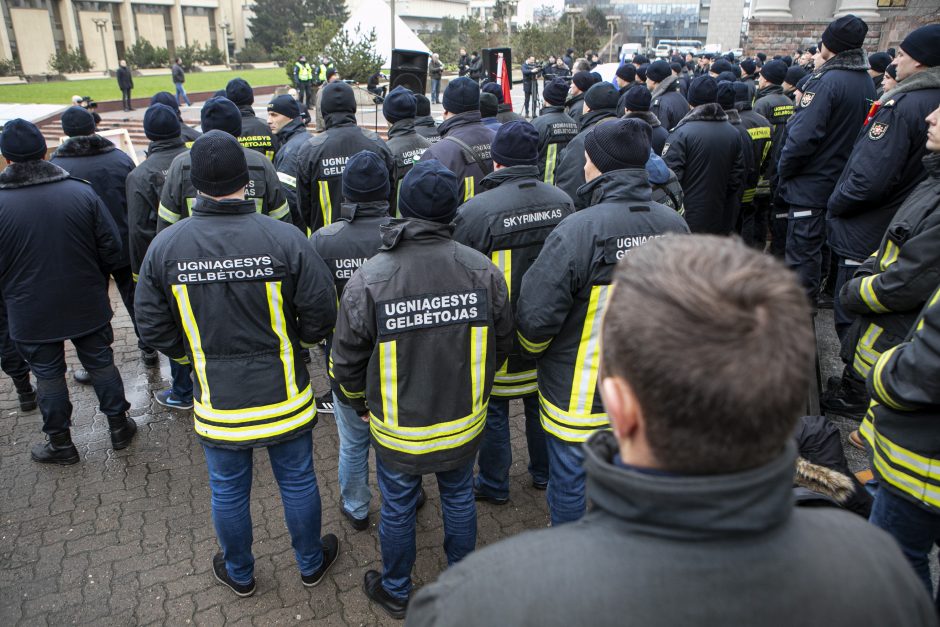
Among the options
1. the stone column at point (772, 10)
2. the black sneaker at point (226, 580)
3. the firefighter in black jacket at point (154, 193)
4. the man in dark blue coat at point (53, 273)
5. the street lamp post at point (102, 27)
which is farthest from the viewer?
the street lamp post at point (102, 27)

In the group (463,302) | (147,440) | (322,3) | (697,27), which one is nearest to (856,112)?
(463,302)

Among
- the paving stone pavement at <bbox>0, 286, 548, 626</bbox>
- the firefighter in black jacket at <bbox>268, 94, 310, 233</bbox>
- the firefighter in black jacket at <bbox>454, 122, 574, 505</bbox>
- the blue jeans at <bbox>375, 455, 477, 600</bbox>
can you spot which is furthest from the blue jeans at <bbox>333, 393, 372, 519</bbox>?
the firefighter in black jacket at <bbox>268, 94, 310, 233</bbox>

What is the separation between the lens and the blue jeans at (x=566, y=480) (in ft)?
10.9

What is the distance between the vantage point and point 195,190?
15.4ft

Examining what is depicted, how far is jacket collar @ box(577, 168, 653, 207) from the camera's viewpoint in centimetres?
319

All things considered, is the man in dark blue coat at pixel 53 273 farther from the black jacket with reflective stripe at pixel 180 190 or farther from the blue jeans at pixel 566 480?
the blue jeans at pixel 566 480

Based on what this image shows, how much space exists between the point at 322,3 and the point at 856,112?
7375 cm

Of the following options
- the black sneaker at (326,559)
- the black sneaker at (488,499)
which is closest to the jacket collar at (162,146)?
the black sneaker at (326,559)

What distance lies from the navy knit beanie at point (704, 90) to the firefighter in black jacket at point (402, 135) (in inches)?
109

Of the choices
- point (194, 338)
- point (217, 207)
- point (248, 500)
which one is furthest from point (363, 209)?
point (248, 500)

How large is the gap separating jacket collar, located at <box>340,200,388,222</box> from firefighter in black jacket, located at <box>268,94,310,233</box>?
6.36ft

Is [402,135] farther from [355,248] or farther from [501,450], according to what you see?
[501,450]

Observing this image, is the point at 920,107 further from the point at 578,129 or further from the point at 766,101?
the point at 766,101

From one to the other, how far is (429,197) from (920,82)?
3736 mm
